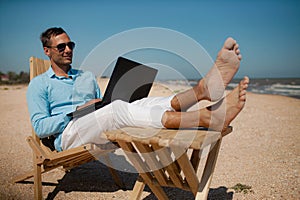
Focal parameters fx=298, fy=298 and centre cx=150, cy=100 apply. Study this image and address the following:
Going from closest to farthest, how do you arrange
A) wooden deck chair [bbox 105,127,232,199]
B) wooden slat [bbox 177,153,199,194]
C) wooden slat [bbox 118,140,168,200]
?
wooden deck chair [bbox 105,127,232,199] < wooden slat [bbox 177,153,199,194] < wooden slat [bbox 118,140,168,200]

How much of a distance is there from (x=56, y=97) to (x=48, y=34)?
63 centimetres

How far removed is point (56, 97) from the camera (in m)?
2.65

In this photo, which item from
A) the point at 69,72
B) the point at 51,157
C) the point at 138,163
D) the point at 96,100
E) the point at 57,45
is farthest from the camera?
the point at 69,72

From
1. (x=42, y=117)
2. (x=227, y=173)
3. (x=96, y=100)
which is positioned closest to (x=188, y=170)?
(x=96, y=100)

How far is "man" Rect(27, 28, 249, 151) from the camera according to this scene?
1.94 m

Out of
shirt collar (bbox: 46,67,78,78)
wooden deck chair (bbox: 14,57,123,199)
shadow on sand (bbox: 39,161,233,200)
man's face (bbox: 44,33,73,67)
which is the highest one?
man's face (bbox: 44,33,73,67)

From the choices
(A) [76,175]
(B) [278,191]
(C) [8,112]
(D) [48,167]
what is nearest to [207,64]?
(B) [278,191]

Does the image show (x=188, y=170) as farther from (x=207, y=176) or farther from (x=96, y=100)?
(x=96, y=100)

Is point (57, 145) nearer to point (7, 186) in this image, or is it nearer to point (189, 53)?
point (7, 186)

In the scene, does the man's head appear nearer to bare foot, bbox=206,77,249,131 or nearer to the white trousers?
the white trousers

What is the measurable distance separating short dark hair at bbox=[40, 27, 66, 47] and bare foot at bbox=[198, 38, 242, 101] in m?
1.47

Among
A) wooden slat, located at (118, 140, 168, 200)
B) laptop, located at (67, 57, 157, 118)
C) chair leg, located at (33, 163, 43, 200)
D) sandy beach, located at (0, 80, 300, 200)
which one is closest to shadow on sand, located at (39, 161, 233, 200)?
sandy beach, located at (0, 80, 300, 200)

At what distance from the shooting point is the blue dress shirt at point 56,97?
7.83 ft

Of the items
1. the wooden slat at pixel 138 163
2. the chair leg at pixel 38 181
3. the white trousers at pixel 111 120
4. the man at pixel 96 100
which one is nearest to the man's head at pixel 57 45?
the man at pixel 96 100
